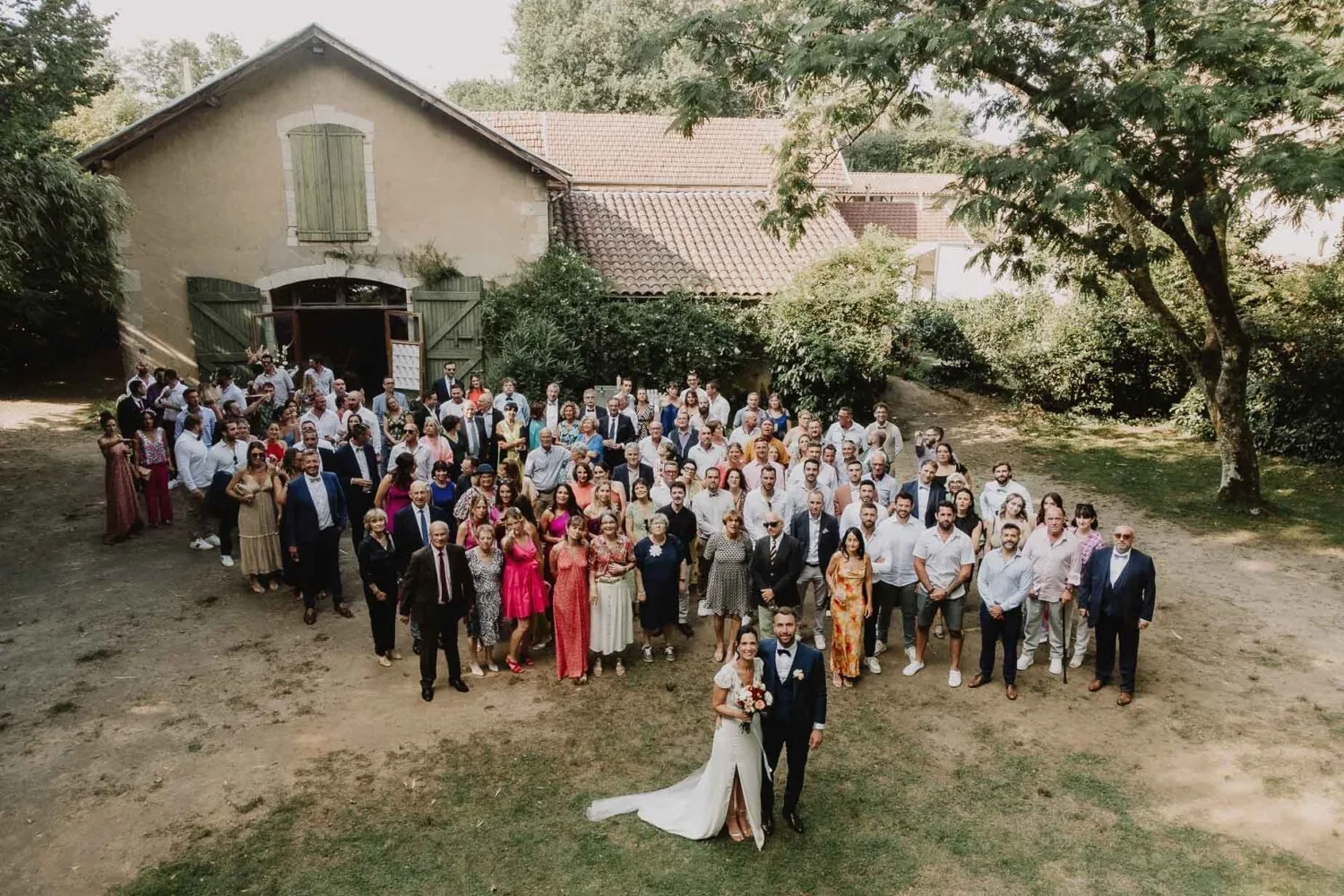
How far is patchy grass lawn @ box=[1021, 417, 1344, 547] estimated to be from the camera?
12383mm

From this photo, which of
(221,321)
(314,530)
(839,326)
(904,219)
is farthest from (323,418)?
(904,219)

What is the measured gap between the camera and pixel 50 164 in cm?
1080

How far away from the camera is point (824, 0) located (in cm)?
1010

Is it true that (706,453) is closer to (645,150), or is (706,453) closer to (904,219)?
(645,150)

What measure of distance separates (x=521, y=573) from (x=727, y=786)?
116 inches

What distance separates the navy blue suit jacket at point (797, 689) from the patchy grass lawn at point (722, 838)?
831mm

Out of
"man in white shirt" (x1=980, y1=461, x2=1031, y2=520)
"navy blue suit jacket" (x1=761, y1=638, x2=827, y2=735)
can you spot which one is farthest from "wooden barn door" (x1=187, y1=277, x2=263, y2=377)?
"navy blue suit jacket" (x1=761, y1=638, x2=827, y2=735)

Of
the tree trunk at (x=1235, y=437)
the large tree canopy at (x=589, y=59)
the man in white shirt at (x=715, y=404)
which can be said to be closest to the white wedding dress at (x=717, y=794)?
the man in white shirt at (x=715, y=404)

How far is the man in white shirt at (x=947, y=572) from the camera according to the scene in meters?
7.77

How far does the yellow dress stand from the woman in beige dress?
5684 millimetres

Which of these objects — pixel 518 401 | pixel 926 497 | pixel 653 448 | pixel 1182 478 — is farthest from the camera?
pixel 1182 478

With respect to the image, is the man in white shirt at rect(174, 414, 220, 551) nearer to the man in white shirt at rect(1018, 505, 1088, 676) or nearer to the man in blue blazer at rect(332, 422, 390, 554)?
the man in blue blazer at rect(332, 422, 390, 554)

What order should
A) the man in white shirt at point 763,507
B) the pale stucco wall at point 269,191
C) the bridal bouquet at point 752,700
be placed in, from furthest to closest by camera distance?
the pale stucco wall at point 269,191
the man in white shirt at point 763,507
the bridal bouquet at point 752,700

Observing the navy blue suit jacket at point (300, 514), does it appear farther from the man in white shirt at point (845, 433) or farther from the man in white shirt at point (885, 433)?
the man in white shirt at point (885, 433)
